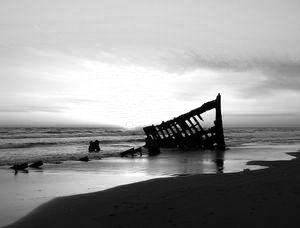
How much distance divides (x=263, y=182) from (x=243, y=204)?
7.50ft

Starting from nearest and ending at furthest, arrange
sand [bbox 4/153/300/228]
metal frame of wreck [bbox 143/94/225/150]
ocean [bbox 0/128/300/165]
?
sand [bbox 4/153/300/228] → ocean [bbox 0/128/300/165] → metal frame of wreck [bbox 143/94/225/150]

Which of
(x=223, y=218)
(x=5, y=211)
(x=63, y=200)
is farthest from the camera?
(x=63, y=200)

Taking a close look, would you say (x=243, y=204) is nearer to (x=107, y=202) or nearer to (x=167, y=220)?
(x=167, y=220)

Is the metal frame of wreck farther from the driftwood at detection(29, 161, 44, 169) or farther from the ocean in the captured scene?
the driftwood at detection(29, 161, 44, 169)

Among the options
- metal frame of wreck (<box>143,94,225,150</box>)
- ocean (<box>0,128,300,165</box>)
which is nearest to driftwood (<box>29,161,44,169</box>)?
ocean (<box>0,128,300,165</box>)

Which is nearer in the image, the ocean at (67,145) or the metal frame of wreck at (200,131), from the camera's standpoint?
the ocean at (67,145)

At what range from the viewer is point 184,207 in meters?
5.77

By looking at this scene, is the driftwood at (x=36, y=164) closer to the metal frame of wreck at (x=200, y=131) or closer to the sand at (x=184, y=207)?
the sand at (x=184, y=207)

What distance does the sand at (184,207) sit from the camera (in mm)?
4973

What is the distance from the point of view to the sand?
4973mm

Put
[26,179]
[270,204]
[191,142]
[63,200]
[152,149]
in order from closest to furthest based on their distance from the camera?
[270,204] → [63,200] → [26,179] → [152,149] → [191,142]

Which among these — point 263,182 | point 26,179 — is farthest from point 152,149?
point 263,182

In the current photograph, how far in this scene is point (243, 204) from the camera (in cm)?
567

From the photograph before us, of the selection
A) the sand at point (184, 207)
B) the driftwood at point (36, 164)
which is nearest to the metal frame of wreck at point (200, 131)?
the driftwood at point (36, 164)
